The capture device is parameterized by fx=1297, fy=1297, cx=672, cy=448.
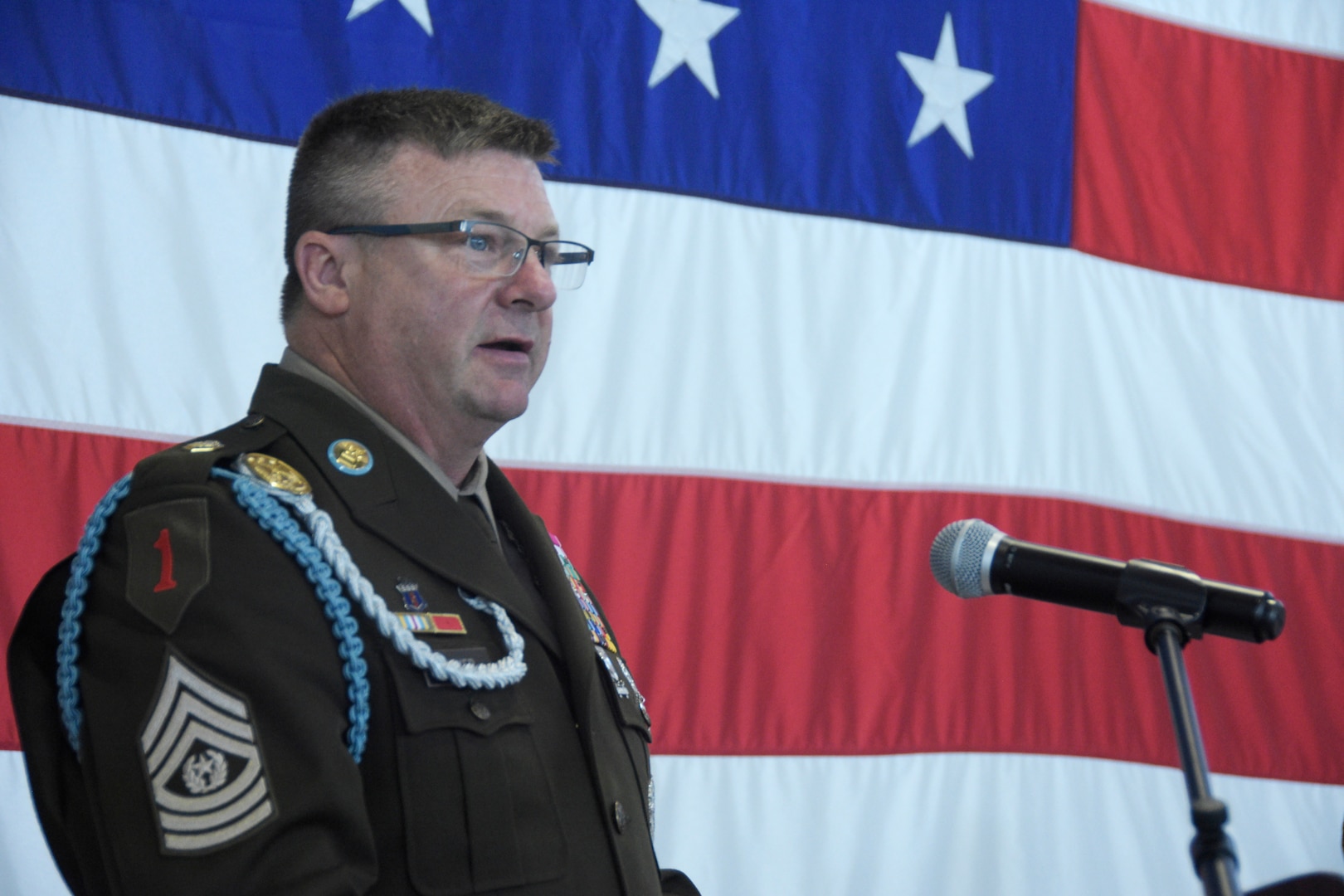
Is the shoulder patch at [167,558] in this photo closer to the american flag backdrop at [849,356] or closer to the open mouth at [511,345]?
the open mouth at [511,345]

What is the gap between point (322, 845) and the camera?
95 centimetres

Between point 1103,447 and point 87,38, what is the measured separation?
195 centimetres

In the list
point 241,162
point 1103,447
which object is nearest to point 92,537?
point 241,162

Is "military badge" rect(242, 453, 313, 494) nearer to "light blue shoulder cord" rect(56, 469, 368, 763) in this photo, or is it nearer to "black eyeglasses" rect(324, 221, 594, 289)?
"light blue shoulder cord" rect(56, 469, 368, 763)

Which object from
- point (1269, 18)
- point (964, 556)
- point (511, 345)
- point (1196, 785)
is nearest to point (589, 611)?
point (511, 345)

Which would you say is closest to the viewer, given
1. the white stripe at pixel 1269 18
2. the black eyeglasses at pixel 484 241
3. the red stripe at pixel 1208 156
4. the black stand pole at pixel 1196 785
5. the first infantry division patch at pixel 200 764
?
the black stand pole at pixel 1196 785

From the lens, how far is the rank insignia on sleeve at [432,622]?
1.13 m

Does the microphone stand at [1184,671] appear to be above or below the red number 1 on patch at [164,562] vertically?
below

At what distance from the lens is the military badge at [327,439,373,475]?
122 cm

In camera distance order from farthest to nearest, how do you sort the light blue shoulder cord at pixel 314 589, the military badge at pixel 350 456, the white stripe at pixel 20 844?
the white stripe at pixel 20 844 < the military badge at pixel 350 456 < the light blue shoulder cord at pixel 314 589

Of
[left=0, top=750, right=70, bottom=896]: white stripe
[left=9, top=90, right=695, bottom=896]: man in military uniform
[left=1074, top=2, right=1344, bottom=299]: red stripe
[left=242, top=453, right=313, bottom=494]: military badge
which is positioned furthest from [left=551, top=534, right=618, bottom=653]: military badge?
[left=1074, top=2, right=1344, bottom=299]: red stripe

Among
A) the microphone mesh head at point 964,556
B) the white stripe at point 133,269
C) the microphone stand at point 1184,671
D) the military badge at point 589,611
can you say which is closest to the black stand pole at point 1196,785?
the microphone stand at point 1184,671

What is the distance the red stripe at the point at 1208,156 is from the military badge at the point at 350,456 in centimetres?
183

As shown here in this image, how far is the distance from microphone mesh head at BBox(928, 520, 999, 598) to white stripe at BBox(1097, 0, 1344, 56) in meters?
2.06
